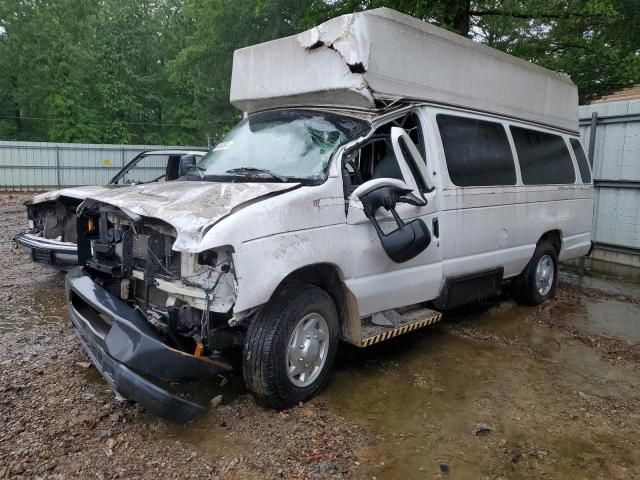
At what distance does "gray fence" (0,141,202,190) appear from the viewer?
18.8 metres

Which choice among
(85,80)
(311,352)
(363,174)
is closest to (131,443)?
(311,352)

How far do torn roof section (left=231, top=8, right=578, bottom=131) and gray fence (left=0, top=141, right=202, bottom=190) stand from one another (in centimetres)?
1665

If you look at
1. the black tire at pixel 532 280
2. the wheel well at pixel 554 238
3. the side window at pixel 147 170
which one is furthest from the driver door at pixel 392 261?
the side window at pixel 147 170

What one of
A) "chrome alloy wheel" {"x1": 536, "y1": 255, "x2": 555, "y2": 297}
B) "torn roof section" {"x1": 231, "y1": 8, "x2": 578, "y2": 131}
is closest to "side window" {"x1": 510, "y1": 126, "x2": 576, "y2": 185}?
"torn roof section" {"x1": 231, "y1": 8, "x2": 578, "y2": 131}

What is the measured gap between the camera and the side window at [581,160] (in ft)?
23.7

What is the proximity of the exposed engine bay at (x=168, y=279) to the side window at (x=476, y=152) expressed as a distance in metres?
2.60

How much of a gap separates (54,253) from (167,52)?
31533mm

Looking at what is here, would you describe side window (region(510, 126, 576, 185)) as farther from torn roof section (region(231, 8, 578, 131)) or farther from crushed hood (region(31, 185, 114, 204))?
crushed hood (region(31, 185, 114, 204))

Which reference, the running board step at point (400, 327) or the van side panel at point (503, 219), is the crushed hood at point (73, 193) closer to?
the running board step at point (400, 327)

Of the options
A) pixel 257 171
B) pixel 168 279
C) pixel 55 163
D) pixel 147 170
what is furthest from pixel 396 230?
pixel 55 163

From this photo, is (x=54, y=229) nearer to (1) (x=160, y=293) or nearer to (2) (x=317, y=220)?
(1) (x=160, y=293)

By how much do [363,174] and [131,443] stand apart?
9.07 ft

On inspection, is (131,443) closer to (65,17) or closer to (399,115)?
(399,115)

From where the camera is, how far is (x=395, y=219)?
3848 mm
